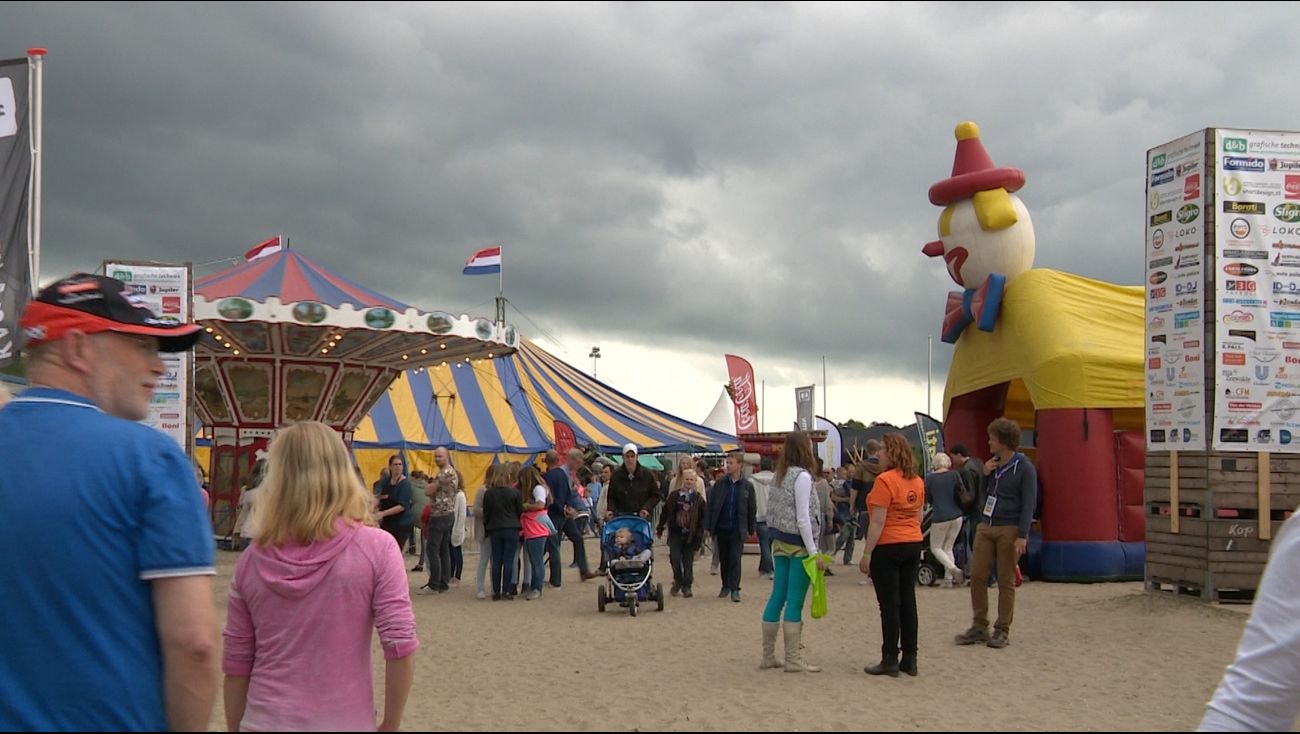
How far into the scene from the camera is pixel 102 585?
2062 mm

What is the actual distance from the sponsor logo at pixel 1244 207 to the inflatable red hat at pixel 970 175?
4.13m

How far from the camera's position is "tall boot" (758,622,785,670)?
8.18 metres

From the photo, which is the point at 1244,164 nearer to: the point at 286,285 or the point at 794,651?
the point at 794,651

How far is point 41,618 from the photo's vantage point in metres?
2.06

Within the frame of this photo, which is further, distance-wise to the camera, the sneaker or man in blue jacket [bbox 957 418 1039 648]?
Answer: the sneaker

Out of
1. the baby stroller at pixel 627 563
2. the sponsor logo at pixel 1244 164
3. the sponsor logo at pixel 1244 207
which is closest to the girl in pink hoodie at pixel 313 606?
the baby stroller at pixel 627 563

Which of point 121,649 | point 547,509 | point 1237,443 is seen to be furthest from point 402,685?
point 547,509

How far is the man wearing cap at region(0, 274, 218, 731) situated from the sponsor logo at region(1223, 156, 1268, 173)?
11.2m

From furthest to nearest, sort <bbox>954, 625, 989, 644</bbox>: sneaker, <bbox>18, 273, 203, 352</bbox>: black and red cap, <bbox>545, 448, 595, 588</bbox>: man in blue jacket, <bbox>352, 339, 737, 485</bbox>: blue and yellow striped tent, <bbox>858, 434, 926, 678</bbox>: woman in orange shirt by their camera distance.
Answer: <bbox>352, 339, 737, 485</bbox>: blue and yellow striped tent
<bbox>545, 448, 595, 588</bbox>: man in blue jacket
<bbox>954, 625, 989, 644</bbox>: sneaker
<bbox>858, 434, 926, 678</bbox>: woman in orange shirt
<bbox>18, 273, 203, 352</bbox>: black and red cap

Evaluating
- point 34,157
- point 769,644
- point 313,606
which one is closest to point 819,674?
point 769,644

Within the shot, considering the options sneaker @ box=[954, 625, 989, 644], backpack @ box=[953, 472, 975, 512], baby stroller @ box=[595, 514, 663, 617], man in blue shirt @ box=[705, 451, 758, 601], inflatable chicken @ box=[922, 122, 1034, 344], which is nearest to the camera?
sneaker @ box=[954, 625, 989, 644]

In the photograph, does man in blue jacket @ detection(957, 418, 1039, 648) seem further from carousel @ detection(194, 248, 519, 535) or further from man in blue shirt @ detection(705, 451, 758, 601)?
carousel @ detection(194, 248, 519, 535)

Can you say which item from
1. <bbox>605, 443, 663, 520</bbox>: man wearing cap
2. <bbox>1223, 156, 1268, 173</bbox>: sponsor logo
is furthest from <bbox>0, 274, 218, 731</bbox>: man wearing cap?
<bbox>1223, 156, 1268, 173</bbox>: sponsor logo

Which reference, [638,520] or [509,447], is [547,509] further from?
[509,447]
